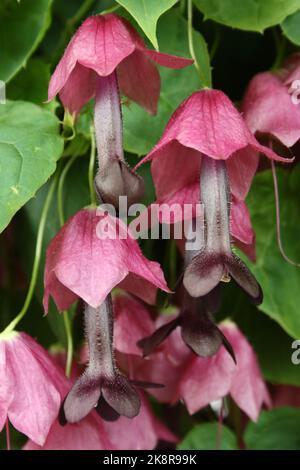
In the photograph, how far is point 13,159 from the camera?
614 mm

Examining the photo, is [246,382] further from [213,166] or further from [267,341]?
[213,166]

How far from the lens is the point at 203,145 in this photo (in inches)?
22.2

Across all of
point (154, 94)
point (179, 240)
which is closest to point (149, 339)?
point (179, 240)

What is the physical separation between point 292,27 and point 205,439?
1.29ft

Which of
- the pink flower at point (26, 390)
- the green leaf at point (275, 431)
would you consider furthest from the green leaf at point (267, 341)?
the pink flower at point (26, 390)

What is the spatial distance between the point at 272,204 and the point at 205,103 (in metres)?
0.19

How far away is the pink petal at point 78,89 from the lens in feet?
2.04

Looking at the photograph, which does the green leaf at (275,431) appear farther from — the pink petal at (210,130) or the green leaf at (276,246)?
the pink petal at (210,130)

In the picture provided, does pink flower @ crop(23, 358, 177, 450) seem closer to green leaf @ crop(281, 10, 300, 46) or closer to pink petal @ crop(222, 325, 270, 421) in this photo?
pink petal @ crop(222, 325, 270, 421)

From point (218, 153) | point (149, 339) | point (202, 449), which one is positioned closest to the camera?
point (218, 153)

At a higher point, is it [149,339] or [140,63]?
[140,63]

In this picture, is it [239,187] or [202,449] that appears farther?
[202,449]

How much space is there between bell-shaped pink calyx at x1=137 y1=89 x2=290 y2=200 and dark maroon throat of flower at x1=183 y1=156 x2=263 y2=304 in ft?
0.05

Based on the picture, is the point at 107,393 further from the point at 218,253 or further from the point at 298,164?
the point at 298,164
